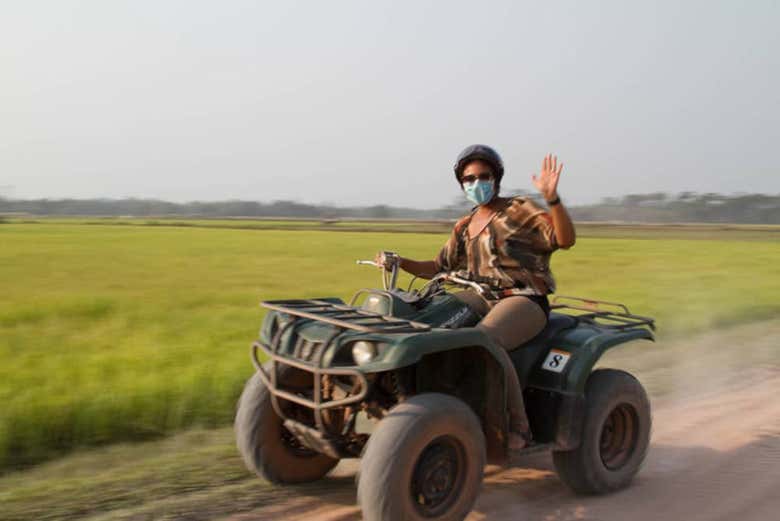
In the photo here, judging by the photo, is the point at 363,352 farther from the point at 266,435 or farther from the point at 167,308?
the point at 167,308

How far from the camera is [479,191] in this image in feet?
14.8

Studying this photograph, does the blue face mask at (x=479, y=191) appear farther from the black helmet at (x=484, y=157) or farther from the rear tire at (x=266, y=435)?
the rear tire at (x=266, y=435)

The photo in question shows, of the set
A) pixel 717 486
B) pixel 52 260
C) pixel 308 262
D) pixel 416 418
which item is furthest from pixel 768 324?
pixel 52 260

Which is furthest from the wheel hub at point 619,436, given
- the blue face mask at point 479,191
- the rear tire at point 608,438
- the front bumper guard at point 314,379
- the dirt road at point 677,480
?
the front bumper guard at point 314,379

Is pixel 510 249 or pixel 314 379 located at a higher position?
pixel 510 249

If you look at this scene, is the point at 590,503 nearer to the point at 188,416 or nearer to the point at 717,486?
the point at 717,486

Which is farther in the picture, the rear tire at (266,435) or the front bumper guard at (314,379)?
the rear tire at (266,435)

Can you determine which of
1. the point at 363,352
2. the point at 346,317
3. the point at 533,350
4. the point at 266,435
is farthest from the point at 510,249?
the point at 266,435

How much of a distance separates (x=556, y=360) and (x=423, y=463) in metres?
1.23

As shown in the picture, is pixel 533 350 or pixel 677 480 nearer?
pixel 533 350

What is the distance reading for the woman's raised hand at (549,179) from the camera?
397 cm

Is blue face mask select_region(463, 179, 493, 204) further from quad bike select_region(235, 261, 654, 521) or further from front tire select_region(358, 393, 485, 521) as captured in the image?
front tire select_region(358, 393, 485, 521)

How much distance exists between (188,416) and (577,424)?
10.6ft

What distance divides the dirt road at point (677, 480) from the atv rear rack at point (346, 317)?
111 centimetres
